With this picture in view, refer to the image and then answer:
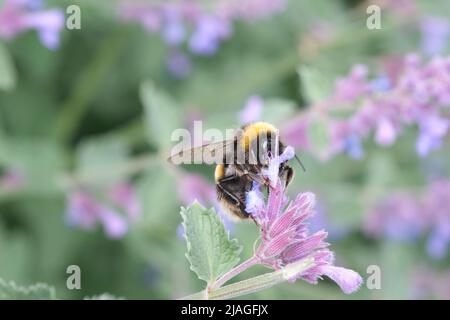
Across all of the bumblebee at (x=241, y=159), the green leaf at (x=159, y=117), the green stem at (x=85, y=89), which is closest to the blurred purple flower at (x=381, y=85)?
the bumblebee at (x=241, y=159)

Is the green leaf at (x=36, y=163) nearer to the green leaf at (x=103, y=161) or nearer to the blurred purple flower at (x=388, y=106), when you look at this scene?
the green leaf at (x=103, y=161)

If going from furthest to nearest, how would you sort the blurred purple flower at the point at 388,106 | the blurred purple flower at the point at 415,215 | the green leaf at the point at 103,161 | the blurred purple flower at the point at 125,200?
the blurred purple flower at the point at 415,215, the blurred purple flower at the point at 125,200, the green leaf at the point at 103,161, the blurred purple flower at the point at 388,106

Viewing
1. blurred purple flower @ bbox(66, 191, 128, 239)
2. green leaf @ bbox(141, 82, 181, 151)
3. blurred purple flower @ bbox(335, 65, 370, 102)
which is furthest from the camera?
blurred purple flower @ bbox(66, 191, 128, 239)

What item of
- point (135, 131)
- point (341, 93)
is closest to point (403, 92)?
point (341, 93)

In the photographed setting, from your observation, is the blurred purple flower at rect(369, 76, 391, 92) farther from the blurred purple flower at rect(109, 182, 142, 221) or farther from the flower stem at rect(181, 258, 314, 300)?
the blurred purple flower at rect(109, 182, 142, 221)

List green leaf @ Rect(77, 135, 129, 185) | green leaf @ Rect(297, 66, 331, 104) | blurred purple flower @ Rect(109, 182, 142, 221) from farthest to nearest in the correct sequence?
1. blurred purple flower @ Rect(109, 182, 142, 221)
2. green leaf @ Rect(77, 135, 129, 185)
3. green leaf @ Rect(297, 66, 331, 104)

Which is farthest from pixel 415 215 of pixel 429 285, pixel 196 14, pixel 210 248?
pixel 210 248

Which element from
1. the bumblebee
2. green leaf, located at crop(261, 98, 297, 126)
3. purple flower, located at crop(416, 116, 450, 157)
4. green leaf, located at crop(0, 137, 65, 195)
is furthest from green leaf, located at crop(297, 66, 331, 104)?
green leaf, located at crop(0, 137, 65, 195)
